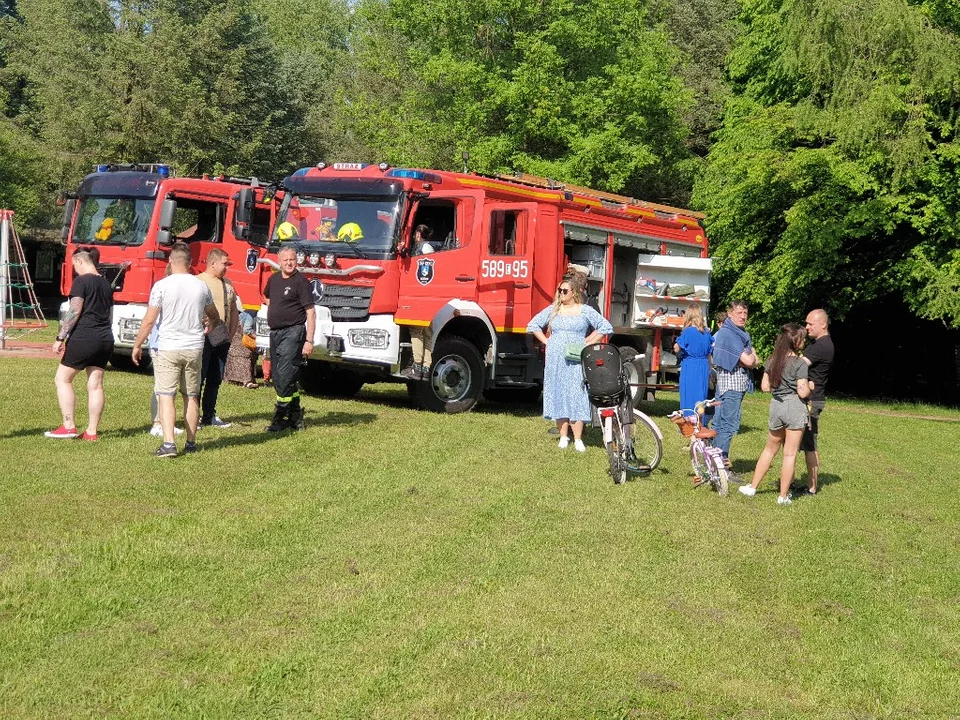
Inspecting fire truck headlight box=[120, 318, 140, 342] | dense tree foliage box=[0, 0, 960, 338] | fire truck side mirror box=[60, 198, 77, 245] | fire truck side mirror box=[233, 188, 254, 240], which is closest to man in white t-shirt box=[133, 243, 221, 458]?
fire truck side mirror box=[233, 188, 254, 240]

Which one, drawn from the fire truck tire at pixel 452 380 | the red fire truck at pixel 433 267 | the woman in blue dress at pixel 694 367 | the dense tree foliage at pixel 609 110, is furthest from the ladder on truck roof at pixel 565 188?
the dense tree foliage at pixel 609 110

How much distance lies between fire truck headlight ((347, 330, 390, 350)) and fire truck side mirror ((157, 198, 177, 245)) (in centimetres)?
511

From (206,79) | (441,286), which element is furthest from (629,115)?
(441,286)

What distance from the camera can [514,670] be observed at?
609cm

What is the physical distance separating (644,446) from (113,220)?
37.9 feet

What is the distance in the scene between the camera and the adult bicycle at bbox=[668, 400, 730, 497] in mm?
11383

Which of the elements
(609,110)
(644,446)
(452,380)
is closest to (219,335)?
(452,380)

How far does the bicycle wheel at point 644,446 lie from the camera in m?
12.0

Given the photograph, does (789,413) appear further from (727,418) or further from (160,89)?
(160,89)

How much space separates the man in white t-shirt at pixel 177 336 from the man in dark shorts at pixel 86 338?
452mm

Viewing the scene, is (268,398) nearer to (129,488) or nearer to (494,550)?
(129,488)

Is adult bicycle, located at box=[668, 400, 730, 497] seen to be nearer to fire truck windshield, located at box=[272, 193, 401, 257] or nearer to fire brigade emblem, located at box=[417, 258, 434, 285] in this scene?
fire brigade emblem, located at box=[417, 258, 434, 285]

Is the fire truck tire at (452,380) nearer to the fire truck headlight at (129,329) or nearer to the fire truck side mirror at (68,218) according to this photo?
the fire truck headlight at (129,329)

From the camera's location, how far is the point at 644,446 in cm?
1206
